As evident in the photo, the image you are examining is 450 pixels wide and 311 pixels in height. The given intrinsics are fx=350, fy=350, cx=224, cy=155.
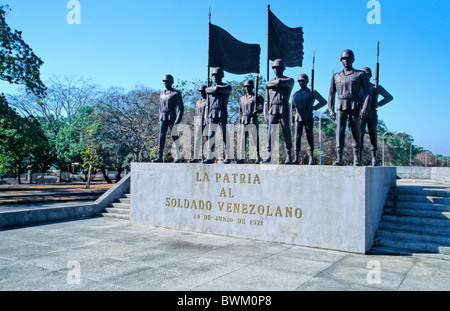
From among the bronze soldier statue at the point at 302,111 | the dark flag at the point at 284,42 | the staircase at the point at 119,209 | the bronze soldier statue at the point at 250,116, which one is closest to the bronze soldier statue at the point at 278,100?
the bronze soldier statue at the point at 302,111

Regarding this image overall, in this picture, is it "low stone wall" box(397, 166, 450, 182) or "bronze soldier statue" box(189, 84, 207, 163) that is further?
"low stone wall" box(397, 166, 450, 182)

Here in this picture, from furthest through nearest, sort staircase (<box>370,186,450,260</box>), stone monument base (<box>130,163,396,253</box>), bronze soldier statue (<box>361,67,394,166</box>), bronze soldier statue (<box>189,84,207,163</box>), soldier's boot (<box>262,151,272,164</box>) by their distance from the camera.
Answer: bronze soldier statue (<box>189,84,207,163</box>) < bronze soldier statue (<box>361,67,394,166</box>) < soldier's boot (<box>262,151,272,164</box>) < stone monument base (<box>130,163,396,253</box>) < staircase (<box>370,186,450,260</box>)

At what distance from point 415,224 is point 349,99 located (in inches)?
122

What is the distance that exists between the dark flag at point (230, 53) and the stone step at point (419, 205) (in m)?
5.35

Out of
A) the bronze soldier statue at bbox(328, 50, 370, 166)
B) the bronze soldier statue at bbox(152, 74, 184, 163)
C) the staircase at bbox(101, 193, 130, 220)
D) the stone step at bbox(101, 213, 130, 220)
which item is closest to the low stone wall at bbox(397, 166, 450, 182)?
the bronze soldier statue at bbox(328, 50, 370, 166)

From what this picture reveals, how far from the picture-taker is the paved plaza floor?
16.2 feet

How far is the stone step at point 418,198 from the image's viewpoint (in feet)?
27.2

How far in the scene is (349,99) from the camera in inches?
306

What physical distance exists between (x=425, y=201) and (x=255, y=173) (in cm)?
417

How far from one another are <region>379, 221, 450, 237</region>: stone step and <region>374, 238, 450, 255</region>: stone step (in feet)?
1.32

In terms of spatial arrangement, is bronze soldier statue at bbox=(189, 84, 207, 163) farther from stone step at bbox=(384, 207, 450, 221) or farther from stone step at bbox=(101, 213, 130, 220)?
stone step at bbox=(384, 207, 450, 221)

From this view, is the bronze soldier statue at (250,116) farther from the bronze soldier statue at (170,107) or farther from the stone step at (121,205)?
the stone step at (121,205)

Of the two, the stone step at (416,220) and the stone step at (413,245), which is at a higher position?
the stone step at (416,220)
